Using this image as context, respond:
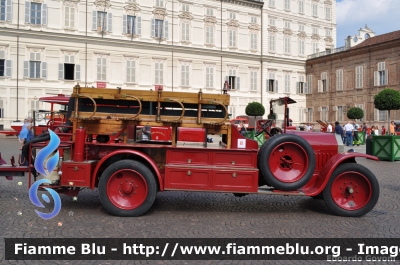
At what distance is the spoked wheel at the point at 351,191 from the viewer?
6434 mm

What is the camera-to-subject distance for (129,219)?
6.00 m

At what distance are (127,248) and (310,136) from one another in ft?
13.4

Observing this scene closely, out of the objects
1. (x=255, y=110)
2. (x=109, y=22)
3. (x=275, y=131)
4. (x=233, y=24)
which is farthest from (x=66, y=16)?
(x=275, y=131)

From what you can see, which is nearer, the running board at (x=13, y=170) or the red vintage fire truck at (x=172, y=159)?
the red vintage fire truck at (x=172, y=159)

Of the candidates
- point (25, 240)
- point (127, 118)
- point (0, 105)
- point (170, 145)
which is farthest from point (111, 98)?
point (0, 105)

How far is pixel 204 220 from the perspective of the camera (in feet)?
19.9

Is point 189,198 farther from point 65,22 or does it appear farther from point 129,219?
point 65,22

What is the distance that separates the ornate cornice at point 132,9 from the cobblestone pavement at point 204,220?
99.8ft

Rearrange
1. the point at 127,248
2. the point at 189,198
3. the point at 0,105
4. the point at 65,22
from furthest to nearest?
the point at 65,22, the point at 0,105, the point at 189,198, the point at 127,248

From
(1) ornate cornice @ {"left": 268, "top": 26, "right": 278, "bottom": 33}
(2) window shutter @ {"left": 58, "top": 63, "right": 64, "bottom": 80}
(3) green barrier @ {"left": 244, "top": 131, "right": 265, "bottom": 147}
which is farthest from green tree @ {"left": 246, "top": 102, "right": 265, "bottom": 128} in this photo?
(3) green barrier @ {"left": 244, "top": 131, "right": 265, "bottom": 147}

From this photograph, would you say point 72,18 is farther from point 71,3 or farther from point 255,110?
point 255,110

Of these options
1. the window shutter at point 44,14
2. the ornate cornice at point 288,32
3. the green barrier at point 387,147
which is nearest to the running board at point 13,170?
the green barrier at point 387,147

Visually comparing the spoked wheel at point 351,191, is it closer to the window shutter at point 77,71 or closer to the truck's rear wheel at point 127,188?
the truck's rear wheel at point 127,188

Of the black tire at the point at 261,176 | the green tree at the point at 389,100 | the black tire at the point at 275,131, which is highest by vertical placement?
the green tree at the point at 389,100
